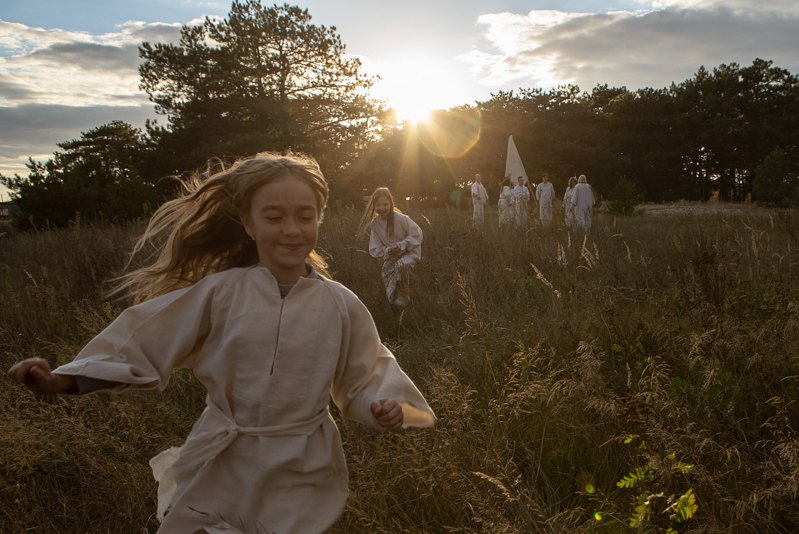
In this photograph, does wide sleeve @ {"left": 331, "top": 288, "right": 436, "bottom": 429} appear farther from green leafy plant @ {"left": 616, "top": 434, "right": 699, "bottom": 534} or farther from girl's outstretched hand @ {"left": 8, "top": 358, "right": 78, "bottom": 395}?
girl's outstretched hand @ {"left": 8, "top": 358, "right": 78, "bottom": 395}

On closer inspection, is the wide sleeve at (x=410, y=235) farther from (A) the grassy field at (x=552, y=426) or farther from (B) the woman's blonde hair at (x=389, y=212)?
(A) the grassy field at (x=552, y=426)

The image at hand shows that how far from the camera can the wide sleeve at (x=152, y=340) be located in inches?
74.5

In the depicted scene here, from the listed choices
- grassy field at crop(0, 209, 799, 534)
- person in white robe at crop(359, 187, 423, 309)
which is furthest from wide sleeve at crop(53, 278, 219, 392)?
person in white robe at crop(359, 187, 423, 309)

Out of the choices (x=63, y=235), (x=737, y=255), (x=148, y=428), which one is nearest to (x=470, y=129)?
(x=63, y=235)

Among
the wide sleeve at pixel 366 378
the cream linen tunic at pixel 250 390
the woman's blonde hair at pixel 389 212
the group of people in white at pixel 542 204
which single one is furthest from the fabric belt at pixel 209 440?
the group of people in white at pixel 542 204

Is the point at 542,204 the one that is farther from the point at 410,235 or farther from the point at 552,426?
the point at 552,426

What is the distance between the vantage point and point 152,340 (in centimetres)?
204

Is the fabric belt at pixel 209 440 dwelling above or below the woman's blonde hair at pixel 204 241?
below

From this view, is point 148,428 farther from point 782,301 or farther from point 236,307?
point 782,301

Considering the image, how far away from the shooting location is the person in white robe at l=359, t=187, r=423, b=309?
6.77 m

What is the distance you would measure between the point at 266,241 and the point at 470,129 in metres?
45.8

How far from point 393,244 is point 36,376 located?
5.71 meters

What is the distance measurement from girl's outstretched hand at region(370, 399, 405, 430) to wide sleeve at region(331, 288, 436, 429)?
115 mm

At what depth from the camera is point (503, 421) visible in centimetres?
320
